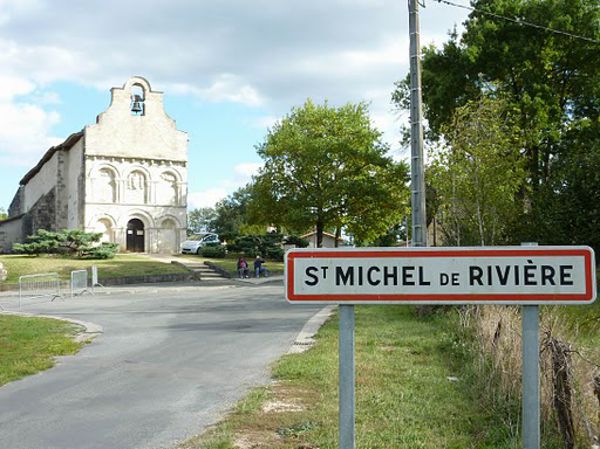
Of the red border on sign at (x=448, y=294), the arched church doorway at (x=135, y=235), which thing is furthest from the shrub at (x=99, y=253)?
the red border on sign at (x=448, y=294)

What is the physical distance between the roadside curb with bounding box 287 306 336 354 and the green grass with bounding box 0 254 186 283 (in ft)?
60.4

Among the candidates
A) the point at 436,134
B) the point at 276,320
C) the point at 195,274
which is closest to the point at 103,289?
the point at 195,274

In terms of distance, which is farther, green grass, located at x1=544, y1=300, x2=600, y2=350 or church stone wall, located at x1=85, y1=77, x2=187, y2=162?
church stone wall, located at x1=85, y1=77, x2=187, y2=162

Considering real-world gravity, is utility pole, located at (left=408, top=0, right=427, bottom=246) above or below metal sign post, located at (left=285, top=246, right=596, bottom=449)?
above

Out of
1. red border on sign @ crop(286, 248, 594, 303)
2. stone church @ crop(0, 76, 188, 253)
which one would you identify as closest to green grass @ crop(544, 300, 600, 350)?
red border on sign @ crop(286, 248, 594, 303)

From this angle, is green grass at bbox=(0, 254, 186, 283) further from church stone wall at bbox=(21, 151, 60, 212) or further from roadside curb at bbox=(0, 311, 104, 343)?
church stone wall at bbox=(21, 151, 60, 212)

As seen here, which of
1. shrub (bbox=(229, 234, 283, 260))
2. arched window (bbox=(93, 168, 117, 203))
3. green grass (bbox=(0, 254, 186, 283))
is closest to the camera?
green grass (bbox=(0, 254, 186, 283))

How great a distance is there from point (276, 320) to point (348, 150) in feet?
87.8

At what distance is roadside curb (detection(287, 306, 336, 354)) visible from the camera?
1052 cm

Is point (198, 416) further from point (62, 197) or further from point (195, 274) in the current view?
point (62, 197)

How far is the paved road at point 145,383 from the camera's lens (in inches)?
225

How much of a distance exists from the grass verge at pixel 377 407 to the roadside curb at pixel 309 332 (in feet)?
1.85

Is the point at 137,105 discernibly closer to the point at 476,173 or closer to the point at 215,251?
the point at 215,251

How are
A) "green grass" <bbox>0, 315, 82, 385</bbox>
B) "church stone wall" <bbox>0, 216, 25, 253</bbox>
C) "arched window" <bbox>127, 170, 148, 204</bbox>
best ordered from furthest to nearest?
1. "church stone wall" <bbox>0, 216, 25, 253</bbox>
2. "arched window" <bbox>127, 170, 148, 204</bbox>
3. "green grass" <bbox>0, 315, 82, 385</bbox>
